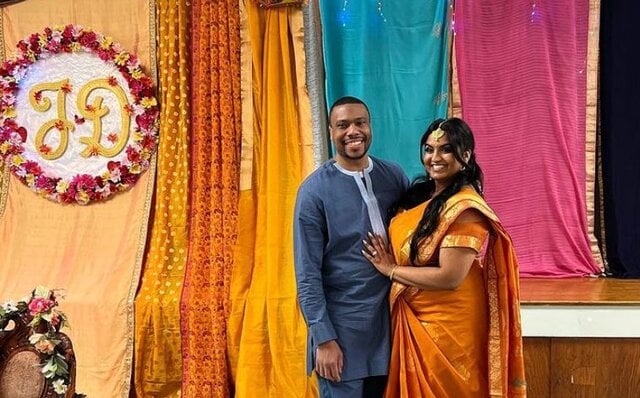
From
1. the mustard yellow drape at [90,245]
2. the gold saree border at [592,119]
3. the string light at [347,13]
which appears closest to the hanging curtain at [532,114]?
the gold saree border at [592,119]

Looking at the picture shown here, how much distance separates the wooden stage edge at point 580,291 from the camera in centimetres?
246

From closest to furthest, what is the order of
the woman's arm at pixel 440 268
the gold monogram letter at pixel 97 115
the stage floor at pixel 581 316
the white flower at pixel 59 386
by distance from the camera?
the white flower at pixel 59 386 → the woman's arm at pixel 440 268 → the stage floor at pixel 581 316 → the gold monogram letter at pixel 97 115

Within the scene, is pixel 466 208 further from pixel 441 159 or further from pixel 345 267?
pixel 345 267

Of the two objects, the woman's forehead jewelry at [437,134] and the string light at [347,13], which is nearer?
the woman's forehead jewelry at [437,134]

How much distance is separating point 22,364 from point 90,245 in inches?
60.9

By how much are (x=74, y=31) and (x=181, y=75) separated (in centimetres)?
64

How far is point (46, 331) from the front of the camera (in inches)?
64.9

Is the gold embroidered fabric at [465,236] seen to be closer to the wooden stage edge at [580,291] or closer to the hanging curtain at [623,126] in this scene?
the wooden stage edge at [580,291]

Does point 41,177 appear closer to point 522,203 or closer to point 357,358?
point 357,358

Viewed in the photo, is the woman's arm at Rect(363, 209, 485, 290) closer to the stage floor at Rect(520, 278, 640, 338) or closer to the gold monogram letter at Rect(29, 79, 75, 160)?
the stage floor at Rect(520, 278, 640, 338)

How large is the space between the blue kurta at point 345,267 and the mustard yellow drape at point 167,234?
1.22 metres

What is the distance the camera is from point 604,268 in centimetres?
317

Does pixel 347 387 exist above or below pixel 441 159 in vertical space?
below

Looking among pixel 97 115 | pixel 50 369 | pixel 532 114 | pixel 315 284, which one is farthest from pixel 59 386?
pixel 532 114
